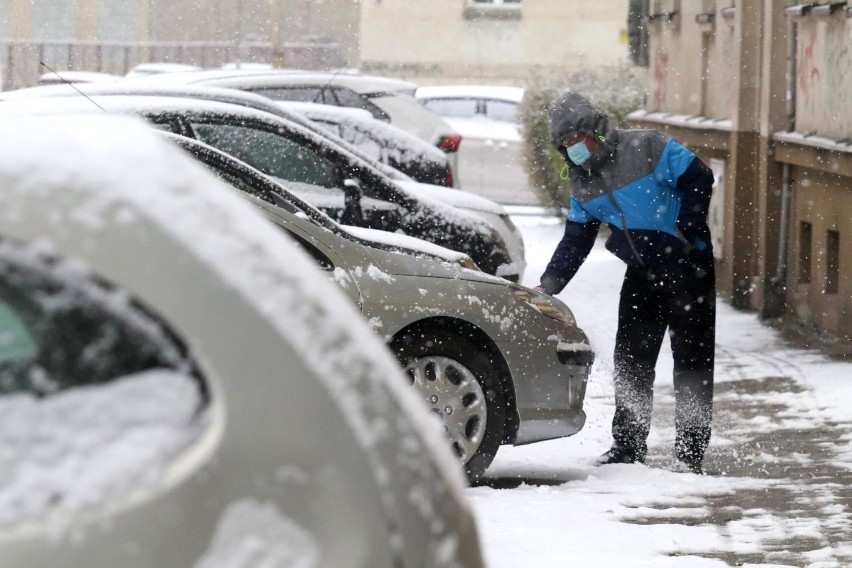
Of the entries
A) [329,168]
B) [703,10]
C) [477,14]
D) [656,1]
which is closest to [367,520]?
[329,168]

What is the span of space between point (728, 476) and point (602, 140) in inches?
62.3

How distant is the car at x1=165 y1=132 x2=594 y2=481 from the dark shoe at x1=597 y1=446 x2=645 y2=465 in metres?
0.60

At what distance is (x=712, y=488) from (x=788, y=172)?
6030 millimetres

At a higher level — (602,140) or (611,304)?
(602,140)

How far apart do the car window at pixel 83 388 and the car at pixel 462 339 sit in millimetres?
4509

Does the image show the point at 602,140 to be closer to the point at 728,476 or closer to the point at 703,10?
the point at 728,476

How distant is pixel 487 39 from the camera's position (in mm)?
38219

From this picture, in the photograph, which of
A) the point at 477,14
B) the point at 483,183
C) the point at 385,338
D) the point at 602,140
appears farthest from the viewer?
the point at 477,14

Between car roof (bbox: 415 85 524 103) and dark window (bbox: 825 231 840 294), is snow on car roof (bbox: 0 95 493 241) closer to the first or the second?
dark window (bbox: 825 231 840 294)

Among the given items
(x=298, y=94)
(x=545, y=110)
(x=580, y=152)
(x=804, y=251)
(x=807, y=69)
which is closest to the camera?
(x=580, y=152)

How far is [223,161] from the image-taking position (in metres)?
7.62

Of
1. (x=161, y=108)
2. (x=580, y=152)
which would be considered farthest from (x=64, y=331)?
(x=161, y=108)

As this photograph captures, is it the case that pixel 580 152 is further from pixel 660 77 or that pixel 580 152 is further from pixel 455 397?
pixel 660 77

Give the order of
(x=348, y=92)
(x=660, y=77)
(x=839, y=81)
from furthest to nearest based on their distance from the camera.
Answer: (x=660, y=77), (x=348, y=92), (x=839, y=81)
